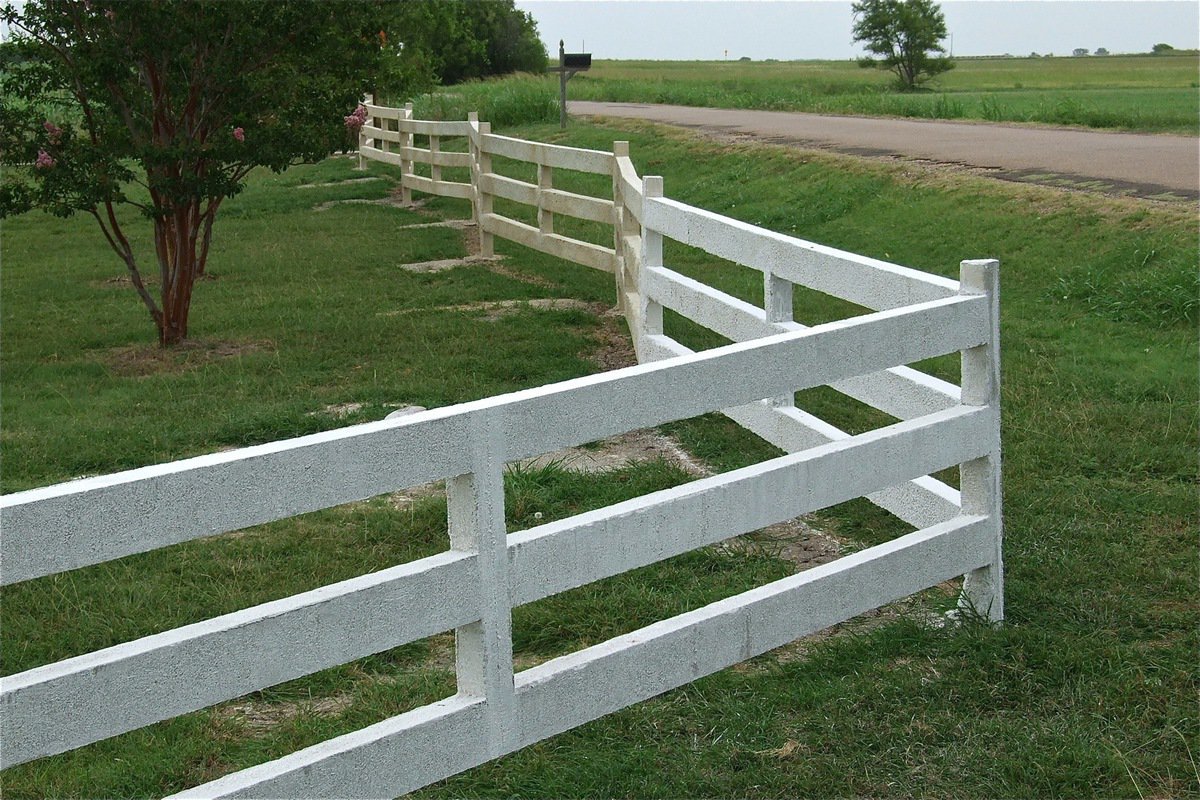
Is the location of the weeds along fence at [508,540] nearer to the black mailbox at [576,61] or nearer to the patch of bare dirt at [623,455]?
the patch of bare dirt at [623,455]

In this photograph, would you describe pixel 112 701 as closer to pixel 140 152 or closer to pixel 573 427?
pixel 573 427

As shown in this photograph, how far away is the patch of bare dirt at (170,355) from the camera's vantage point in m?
9.56

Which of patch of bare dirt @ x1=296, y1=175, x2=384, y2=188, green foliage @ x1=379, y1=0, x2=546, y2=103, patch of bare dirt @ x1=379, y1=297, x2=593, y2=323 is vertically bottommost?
patch of bare dirt @ x1=379, y1=297, x2=593, y2=323

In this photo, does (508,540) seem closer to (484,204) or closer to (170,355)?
(170,355)

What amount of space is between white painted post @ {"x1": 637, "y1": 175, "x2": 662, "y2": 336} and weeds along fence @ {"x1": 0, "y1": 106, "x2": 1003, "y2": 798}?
3258 mm

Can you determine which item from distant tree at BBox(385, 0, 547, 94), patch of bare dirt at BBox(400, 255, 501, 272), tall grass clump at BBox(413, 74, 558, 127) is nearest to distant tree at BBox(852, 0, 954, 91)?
distant tree at BBox(385, 0, 547, 94)

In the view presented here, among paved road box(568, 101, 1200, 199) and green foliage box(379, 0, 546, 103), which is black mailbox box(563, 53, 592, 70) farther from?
green foliage box(379, 0, 546, 103)

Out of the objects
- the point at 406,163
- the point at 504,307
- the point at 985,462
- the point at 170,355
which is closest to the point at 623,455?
the point at 985,462

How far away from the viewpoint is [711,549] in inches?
209

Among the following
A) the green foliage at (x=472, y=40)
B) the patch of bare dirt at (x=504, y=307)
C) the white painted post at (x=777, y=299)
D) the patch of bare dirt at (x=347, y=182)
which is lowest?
the patch of bare dirt at (x=504, y=307)

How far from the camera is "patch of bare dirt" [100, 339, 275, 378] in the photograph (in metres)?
9.56

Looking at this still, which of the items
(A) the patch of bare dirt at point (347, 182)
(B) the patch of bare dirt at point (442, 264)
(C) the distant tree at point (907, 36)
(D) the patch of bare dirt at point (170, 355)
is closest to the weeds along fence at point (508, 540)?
(D) the patch of bare dirt at point (170, 355)

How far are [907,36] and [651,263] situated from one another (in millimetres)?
87411

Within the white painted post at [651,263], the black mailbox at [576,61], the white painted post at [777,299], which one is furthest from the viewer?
the black mailbox at [576,61]
